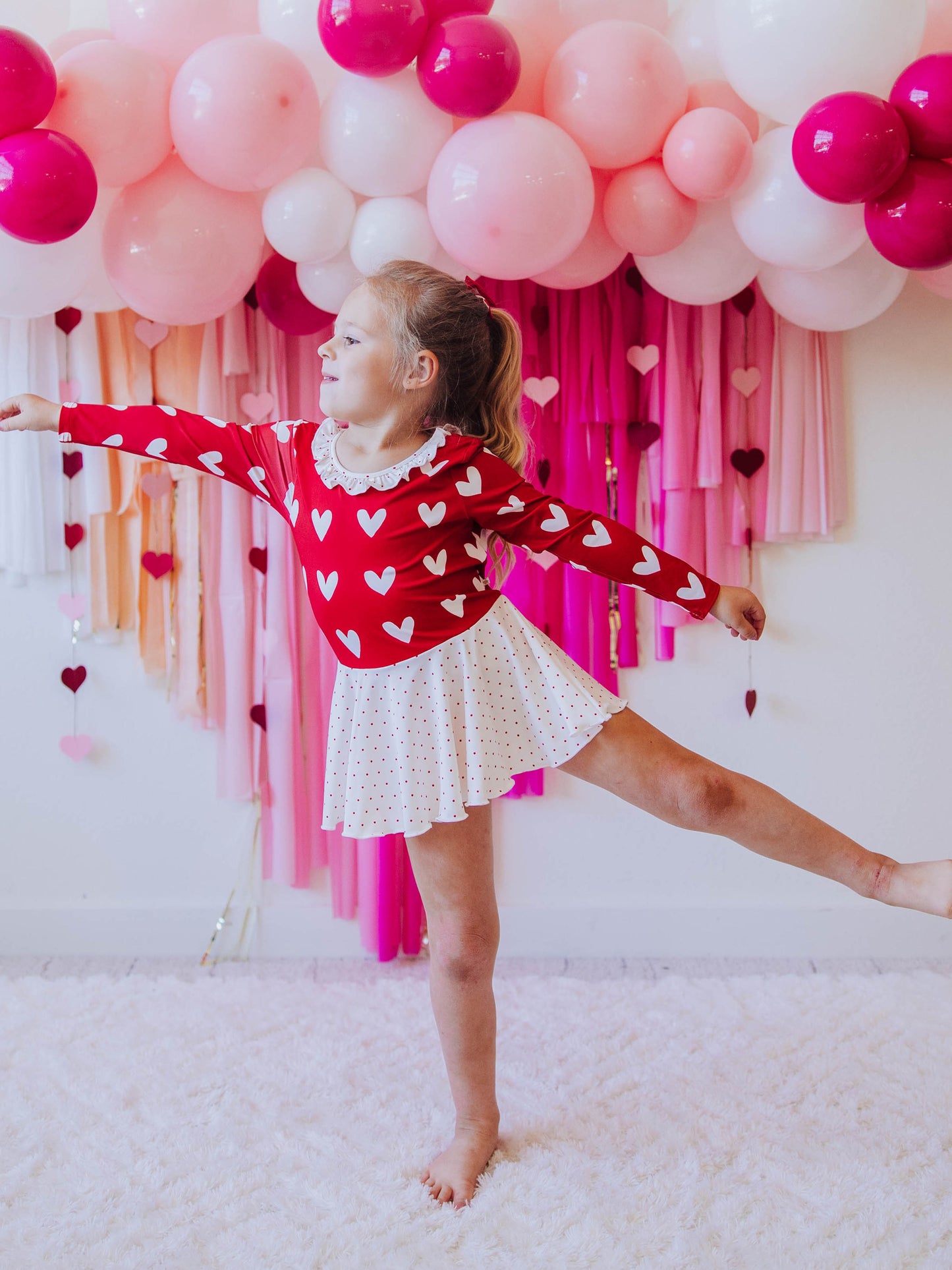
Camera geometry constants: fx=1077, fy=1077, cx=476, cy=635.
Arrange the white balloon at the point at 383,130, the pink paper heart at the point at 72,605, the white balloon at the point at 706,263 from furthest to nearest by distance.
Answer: the pink paper heart at the point at 72,605 → the white balloon at the point at 706,263 → the white balloon at the point at 383,130

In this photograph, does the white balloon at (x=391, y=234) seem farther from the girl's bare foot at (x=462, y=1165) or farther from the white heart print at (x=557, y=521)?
the girl's bare foot at (x=462, y=1165)

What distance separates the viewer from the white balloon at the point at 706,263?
1795mm

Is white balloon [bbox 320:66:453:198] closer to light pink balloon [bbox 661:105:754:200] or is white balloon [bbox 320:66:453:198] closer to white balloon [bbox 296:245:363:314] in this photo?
white balloon [bbox 296:245:363:314]

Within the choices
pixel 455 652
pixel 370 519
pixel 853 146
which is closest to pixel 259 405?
pixel 370 519

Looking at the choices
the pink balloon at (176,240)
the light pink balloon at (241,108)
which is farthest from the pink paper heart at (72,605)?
the light pink balloon at (241,108)

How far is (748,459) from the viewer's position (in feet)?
6.99

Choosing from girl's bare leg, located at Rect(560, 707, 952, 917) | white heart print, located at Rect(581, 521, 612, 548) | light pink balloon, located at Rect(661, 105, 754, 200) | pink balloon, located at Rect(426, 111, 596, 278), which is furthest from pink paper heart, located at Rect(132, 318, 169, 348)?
girl's bare leg, located at Rect(560, 707, 952, 917)

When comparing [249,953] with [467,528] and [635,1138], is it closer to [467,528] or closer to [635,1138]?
[635,1138]

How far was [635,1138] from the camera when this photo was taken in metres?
1.56

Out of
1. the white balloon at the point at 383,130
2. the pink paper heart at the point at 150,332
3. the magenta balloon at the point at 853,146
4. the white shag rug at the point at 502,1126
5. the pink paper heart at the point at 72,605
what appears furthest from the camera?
the pink paper heart at the point at 72,605

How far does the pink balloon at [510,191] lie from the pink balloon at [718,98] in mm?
236

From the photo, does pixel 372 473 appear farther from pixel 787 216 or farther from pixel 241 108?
pixel 787 216

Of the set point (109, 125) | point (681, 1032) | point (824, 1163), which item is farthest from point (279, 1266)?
point (109, 125)

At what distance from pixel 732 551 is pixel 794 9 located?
3.16ft
